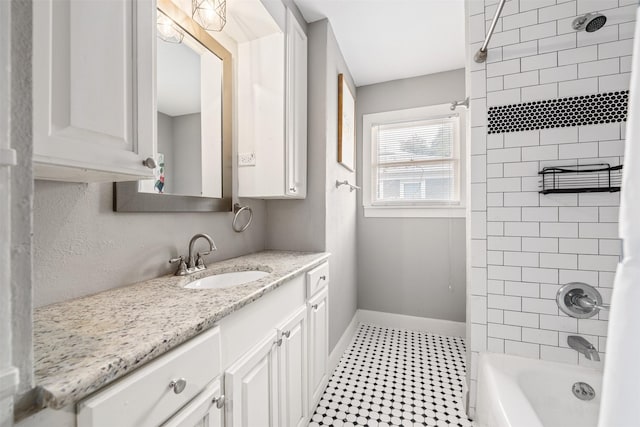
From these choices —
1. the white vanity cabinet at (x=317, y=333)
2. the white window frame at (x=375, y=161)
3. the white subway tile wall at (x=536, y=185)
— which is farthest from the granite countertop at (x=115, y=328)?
the white window frame at (x=375, y=161)

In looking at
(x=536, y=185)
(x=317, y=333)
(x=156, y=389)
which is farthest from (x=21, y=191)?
(x=536, y=185)

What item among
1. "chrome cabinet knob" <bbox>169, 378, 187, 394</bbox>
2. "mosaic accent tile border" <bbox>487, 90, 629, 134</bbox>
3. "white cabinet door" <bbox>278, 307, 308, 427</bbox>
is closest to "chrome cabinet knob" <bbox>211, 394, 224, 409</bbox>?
"chrome cabinet knob" <bbox>169, 378, 187, 394</bbox>

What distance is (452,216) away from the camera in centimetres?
257

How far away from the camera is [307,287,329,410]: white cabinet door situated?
1.50 metres

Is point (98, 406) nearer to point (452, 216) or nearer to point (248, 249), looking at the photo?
point (248, 249)

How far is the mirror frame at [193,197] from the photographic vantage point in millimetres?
1026

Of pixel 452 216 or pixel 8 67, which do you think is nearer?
pixel 8 67

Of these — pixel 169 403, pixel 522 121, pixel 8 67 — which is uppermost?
pixel 522 121

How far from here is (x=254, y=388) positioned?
963 mm

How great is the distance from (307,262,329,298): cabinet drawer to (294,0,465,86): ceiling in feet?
5.61

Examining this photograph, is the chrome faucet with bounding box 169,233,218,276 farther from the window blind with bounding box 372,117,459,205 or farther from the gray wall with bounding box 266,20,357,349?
the window blind with bounding box 372,117,459,205

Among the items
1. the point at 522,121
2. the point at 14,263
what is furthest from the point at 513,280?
the point at 14,263

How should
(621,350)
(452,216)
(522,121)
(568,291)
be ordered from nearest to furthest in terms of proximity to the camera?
(621,350) < (568,291) < (522,121) < (452,216)

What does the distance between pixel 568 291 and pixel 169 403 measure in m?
1.66
